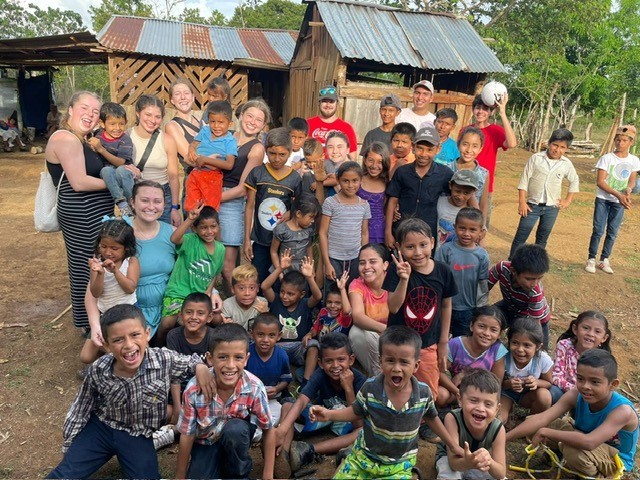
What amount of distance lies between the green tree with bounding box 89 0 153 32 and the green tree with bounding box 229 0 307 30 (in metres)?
5.13

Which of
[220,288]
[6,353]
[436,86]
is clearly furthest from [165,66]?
[6,353]

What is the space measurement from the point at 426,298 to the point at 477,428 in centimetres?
90

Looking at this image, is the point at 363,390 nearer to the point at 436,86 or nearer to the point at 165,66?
the point at 436,86

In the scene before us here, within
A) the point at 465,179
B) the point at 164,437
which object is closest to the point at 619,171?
the point at 465,179

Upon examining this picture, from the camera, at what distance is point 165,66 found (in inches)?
477

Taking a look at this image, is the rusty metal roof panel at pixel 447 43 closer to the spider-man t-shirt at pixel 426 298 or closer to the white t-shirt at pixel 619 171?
the white t-shirt at pixel 619 171

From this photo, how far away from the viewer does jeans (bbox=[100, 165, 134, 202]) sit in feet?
11.8

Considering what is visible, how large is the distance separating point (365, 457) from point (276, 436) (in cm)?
62

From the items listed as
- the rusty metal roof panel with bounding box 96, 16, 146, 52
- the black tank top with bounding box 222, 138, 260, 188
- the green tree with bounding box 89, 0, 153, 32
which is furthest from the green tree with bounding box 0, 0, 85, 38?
the black tank top with bounding box 222, 138, 260, 188

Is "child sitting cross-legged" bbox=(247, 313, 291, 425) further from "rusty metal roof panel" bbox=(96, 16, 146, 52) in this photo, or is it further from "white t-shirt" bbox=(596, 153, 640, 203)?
"rusty metal roof panel" bbox=(96, 16, 146, 52)

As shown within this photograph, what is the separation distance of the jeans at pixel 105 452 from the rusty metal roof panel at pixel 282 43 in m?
12.4

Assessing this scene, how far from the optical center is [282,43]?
14.7m

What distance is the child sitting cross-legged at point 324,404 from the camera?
2.80 m

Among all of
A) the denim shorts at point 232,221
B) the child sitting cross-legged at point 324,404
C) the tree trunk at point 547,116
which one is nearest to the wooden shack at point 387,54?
the denim shorts at point 232,221
